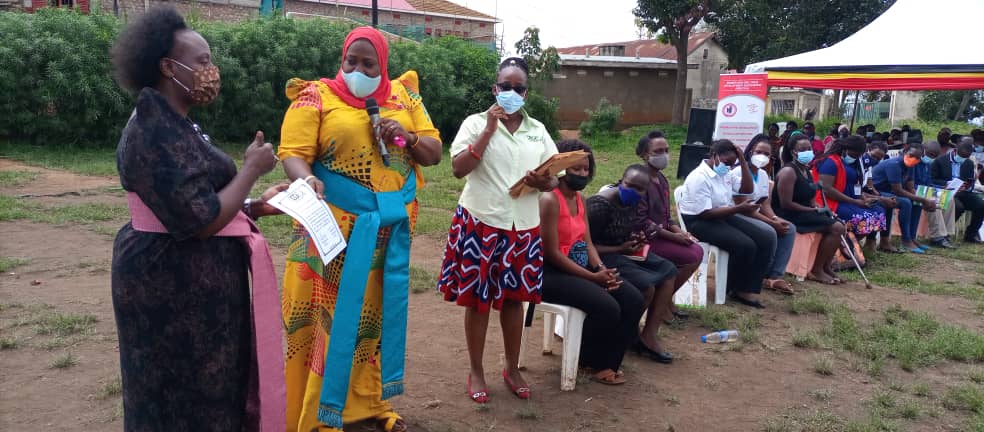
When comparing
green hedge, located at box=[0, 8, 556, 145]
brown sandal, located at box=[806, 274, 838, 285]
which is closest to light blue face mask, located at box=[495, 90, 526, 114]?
brown sandal, located at box=[806, 274, 838, 285]

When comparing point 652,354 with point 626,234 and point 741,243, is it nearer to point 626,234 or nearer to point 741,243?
point 626,234

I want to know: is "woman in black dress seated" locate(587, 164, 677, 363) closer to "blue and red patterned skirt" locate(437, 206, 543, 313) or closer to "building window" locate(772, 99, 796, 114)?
"blue and red patterned skirt" locate(437, 206, 543, 313)

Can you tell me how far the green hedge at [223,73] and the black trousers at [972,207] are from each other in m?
11.2

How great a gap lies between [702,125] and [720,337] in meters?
8.71

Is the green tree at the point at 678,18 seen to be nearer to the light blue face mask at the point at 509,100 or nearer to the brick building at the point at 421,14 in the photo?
the brick building at the point at 421,14

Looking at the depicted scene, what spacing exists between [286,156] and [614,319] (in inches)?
84.9

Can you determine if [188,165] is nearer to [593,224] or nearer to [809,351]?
[593,224]

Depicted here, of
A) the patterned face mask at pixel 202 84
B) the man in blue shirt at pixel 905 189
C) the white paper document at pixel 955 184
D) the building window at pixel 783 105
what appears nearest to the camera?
the patterned face mask at pixel 202 84

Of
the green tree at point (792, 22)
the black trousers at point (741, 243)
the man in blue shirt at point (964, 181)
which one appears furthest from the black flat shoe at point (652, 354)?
the green tree at point (792, 22)

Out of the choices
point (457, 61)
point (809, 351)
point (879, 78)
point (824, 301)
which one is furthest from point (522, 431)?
point (457, 61)

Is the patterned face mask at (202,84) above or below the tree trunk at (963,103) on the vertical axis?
below

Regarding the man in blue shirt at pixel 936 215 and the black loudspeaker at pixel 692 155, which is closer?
the man in blue shirt at pixel 936 215

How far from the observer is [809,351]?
5.05 meters

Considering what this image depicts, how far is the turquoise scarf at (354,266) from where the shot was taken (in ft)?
9.69
